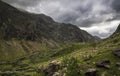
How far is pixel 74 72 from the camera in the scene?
606 ft

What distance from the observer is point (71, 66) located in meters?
190

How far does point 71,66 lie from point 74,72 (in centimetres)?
681
